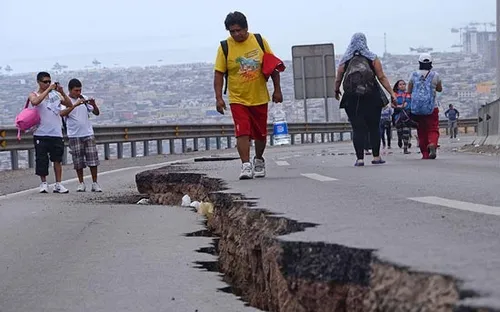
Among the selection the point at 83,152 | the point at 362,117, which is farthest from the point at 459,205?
the point at 83,152

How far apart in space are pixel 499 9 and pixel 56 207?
1868 centimetres

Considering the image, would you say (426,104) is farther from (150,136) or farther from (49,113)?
(150,136)

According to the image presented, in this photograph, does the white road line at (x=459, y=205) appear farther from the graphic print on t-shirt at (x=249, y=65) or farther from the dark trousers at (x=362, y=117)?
the dark trousers at (x=362, y=117)

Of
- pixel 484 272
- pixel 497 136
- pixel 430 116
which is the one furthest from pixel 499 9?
pixel 484 272

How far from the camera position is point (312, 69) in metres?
41.8

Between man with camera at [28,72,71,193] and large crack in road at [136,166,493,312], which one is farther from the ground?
man with camera at [28,72,71,193]

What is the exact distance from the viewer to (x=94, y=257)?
22.3 feet

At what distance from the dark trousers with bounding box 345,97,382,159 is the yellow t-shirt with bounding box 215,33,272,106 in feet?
9.34

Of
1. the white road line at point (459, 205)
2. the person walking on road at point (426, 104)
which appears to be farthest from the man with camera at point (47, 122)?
the white road line at point (459, 205)

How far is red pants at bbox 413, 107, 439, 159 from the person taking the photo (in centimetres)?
1588

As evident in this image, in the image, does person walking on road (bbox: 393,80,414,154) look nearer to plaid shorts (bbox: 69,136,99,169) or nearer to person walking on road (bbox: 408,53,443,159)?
person walking on road (bbox: 408,53,443,159)

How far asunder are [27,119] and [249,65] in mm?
4126

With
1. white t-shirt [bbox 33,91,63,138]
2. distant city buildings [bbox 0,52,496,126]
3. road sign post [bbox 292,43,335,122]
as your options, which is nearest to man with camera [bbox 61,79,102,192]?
white t-shirt [bbox 33,91,63,138]

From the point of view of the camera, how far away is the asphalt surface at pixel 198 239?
169 inches
